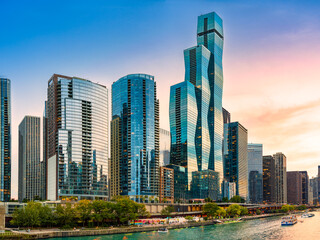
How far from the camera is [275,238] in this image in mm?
152000

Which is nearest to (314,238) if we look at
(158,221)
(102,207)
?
(158,221)

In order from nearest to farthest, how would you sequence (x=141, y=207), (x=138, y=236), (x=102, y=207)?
(x=138, y=236) → (x=102, y=207) → (x=141, y=207)

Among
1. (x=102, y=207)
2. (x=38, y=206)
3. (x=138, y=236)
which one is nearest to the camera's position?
(x=138, y=236)

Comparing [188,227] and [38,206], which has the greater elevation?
[38,206]

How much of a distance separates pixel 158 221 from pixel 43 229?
6472cm

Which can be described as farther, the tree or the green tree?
the tree

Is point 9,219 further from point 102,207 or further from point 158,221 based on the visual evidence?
point 158,221

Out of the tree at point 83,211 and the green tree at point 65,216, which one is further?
the tree at point 83,211

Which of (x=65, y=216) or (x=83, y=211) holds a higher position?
(x=83, y=211)

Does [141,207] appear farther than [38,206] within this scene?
Yes

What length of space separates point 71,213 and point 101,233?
18.6 meters

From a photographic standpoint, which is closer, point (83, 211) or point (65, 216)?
point (65, 216)

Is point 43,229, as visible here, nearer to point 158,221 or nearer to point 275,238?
point 158,221

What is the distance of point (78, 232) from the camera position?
484ft
